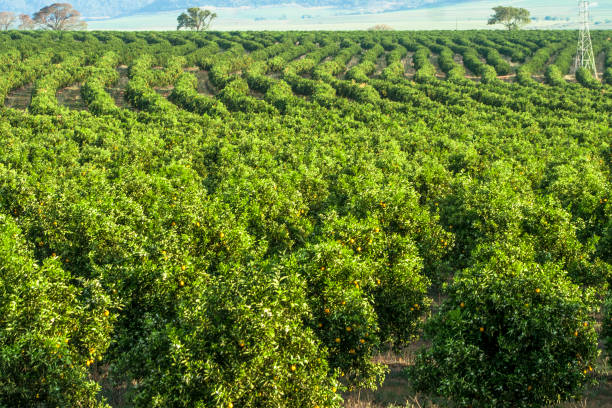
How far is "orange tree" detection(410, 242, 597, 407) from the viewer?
1416 cm

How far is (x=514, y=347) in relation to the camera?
14414 mm

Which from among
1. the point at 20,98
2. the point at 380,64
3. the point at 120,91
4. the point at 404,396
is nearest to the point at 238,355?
the point at 404,396

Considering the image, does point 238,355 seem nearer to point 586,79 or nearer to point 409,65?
point 586,79

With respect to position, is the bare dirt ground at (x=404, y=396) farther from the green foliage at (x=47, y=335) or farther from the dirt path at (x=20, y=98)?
the dirt path at (x=20, y=98)

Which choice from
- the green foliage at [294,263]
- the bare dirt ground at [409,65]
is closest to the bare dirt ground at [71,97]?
the green foliage at [294,263]

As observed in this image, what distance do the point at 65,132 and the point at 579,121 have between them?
74153 millimetres

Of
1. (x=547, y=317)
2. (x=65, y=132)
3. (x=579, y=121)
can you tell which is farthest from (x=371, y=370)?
(x=579, y=121)

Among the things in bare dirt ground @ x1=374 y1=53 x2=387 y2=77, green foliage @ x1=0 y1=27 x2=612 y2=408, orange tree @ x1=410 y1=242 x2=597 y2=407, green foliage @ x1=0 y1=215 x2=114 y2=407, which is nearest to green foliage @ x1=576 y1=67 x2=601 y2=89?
bare dirt ground @ x1=374 y1=53 x2=387 y2=77

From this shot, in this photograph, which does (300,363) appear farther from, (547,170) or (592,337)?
(547,170)

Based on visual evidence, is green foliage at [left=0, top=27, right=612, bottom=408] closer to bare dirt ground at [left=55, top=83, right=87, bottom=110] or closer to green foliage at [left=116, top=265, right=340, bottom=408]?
green foliage at [left=116, top=265, right=340, bottom=408]

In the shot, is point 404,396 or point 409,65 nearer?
point 404,396

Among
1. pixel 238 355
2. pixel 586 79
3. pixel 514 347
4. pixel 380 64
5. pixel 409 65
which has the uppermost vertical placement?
pixel 380 64

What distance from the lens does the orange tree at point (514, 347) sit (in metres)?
14.2

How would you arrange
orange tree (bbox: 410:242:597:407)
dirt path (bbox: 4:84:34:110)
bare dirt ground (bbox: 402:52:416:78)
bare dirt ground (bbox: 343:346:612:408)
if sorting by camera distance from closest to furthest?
orange tree (bbox: 410:242:597:407), bare dirt ground (bbox: 343:346:612:408), dirt path (bbox: 4:84:34:110), bare dirt ground (bbox: 402:52:416:78)
